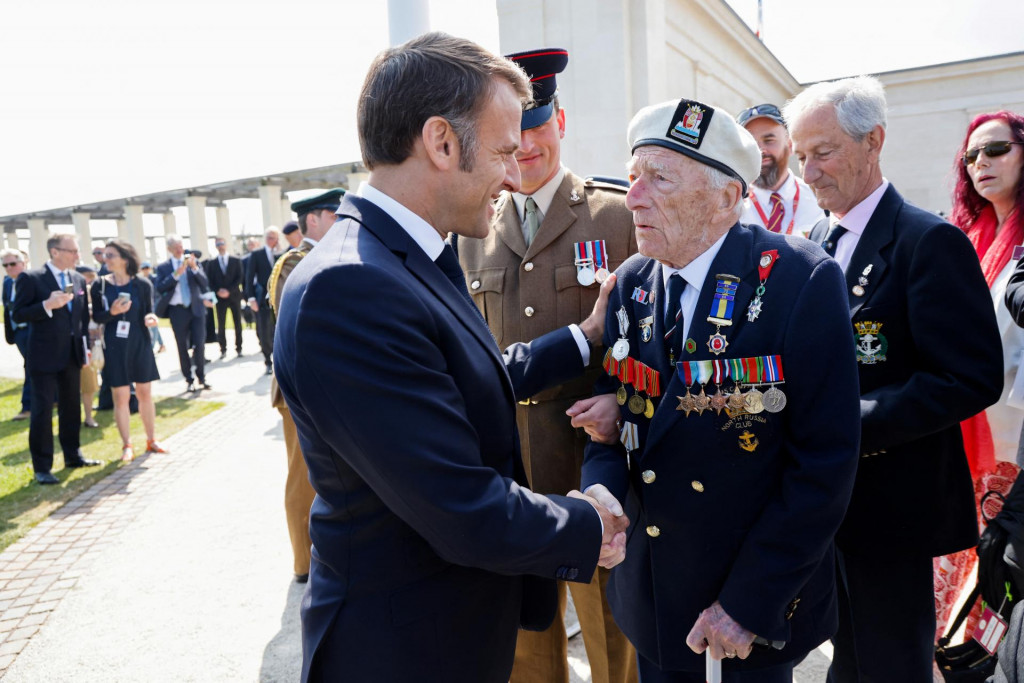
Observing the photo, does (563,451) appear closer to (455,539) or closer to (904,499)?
(904,499)

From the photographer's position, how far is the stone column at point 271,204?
31.7 meters

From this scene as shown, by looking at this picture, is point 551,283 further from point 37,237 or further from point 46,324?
point 37,237

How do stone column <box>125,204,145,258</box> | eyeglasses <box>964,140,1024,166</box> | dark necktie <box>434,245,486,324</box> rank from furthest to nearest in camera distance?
stone column <box>125,204,145,258</box>, eyeglasses <box>964,140,1024,166</box>, dark necktie <box>434,245,486,324</box>

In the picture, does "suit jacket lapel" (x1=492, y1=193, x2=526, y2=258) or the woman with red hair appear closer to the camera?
"suit jacket lapel" (x1=492, y1=193, x2=526, y2=258)

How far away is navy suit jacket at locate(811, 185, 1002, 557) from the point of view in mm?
2086

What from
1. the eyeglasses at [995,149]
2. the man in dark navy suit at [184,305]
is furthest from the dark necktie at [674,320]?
the man in dark navy suit at [184,305]

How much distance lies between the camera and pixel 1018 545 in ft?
6.90

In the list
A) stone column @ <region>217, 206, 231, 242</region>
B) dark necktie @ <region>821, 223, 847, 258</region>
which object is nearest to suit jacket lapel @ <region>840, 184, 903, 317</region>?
dark necktie @ <region>821, 223, 847, 258</region>

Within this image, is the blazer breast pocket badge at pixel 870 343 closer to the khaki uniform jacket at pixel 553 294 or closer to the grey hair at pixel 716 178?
the grey hair at pixel 716 178

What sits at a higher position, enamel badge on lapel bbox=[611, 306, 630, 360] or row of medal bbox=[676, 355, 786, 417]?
enamel badge on lapel bbox=[611, 306, 630, 360]

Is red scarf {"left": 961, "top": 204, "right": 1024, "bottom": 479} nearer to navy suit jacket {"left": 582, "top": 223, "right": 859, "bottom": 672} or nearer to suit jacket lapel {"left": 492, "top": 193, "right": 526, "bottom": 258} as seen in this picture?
navy suit jacket {"left": 582, "top": 223, "right": 859, "bottom": 672}

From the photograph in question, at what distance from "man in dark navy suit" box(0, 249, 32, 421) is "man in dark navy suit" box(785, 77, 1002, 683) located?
789cm

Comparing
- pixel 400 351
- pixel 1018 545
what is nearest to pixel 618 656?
pixel 1018 545

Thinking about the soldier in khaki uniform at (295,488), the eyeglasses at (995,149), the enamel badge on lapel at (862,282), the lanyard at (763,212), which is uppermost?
the eyeglasses at (995,149)
